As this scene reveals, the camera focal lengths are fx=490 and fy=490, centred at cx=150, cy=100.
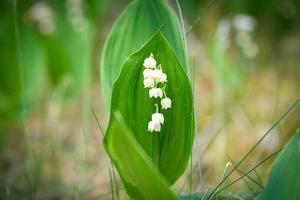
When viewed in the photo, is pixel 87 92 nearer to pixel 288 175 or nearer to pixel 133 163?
pixel 133 163

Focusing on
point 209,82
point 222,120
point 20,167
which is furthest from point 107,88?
point 209,82

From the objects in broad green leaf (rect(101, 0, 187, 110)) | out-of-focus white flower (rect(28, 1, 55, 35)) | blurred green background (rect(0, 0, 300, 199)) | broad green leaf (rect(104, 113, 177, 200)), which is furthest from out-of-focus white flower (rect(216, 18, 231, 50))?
broad green leaf (rect(104, 113, 177, 200))

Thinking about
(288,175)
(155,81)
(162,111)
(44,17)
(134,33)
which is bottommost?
(288,175)

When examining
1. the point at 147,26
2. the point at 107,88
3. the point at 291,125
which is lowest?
the point at 291,125

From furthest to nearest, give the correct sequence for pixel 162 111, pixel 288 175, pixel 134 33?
1. pixel 134 33
2. pixel 162 111
3. pixel 288 175

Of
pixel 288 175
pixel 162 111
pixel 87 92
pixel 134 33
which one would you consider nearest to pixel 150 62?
pixel 162 111

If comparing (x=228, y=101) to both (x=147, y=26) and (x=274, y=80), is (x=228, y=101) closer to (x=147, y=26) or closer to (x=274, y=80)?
(x=274, y=80)
